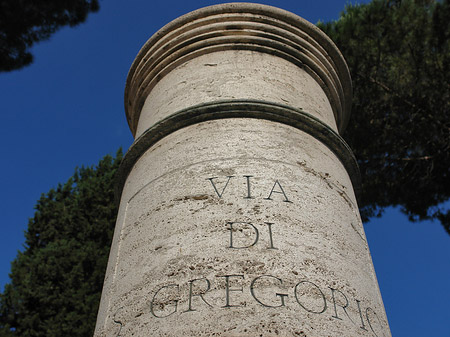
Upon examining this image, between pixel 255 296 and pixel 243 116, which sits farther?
pixel 243 116

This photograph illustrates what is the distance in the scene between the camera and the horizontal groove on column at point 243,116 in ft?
9.59

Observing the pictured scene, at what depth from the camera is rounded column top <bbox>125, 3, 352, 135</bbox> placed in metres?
3.64

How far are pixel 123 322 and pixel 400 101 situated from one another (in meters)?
6.94

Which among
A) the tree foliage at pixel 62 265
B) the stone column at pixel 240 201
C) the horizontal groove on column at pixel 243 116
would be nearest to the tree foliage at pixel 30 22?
the stone column at pixel 240 201

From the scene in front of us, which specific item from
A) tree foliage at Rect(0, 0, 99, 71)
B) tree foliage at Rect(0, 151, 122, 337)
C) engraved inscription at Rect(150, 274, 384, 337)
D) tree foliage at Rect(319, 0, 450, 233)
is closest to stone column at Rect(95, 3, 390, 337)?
engraved inscription at Rect(150, 274, 384, 337)

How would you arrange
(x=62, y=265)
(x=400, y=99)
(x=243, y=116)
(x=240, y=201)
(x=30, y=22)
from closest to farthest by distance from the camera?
(x=240, y=201), (x=243, y=116), (x=30, y=22), (x=400, y=99), (x=62, y=265)

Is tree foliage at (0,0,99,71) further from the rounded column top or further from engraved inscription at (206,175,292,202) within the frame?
engraved inscription at (206,175,292,202)

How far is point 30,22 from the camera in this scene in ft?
17.5

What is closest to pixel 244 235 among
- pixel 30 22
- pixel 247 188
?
pixel 247 188

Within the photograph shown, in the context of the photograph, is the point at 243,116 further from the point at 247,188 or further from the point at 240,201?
the point at 240,201

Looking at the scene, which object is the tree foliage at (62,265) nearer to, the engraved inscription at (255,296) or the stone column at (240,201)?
the stone column at (240,201)

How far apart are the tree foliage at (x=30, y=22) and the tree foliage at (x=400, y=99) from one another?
15.1 ft

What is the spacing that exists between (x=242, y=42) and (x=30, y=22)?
3.28 metres

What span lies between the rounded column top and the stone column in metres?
0.01
